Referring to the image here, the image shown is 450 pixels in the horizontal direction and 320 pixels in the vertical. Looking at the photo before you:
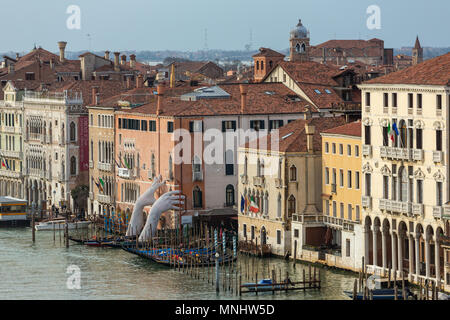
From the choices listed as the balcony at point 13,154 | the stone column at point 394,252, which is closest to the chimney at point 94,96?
the balcony at point 13,154

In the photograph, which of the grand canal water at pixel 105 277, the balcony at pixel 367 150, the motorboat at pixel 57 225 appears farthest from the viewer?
the motorboat at pixel 57 225

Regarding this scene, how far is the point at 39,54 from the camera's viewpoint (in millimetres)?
83125

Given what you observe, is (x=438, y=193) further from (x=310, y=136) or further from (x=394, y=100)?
(x=310, y=136)

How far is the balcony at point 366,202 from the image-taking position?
4297 centimetres

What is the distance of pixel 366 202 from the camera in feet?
142

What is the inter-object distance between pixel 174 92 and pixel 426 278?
20.7 meters

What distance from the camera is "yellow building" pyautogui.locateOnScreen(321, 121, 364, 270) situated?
44.1 m

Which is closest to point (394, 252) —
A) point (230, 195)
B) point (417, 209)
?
point (417, 209)

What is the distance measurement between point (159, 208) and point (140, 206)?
1.73 metres

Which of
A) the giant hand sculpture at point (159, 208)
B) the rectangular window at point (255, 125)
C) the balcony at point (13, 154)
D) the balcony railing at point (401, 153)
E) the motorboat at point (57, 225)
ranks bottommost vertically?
the motorboat at point (57, 225)

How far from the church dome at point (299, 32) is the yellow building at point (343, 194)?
2703 cm

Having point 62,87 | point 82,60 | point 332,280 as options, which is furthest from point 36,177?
point 332,280

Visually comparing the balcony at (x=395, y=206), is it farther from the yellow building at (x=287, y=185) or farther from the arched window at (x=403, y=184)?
the yellow building at (x=287, y=185)

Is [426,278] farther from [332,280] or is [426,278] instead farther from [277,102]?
[277,102]
